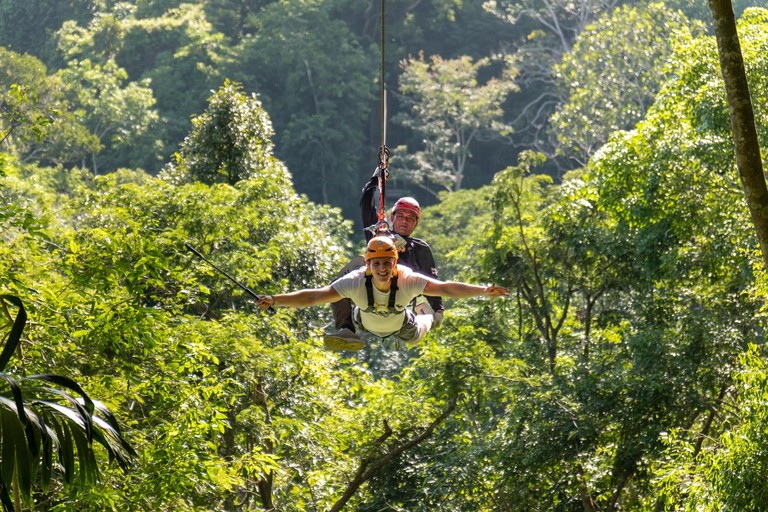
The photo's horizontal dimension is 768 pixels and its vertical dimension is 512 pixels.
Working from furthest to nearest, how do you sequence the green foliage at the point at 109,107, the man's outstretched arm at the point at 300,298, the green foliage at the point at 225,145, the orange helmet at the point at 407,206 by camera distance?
the green foliage at the point at 109,107
the green foliage at the point at 225,145
the orange helmet at the point at 407,206
the man's outstretched arm at the point at 300,298

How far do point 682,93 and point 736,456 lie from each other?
7183 mm

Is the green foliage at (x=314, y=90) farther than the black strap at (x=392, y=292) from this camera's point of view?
Yes

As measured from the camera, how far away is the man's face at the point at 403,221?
785 cm

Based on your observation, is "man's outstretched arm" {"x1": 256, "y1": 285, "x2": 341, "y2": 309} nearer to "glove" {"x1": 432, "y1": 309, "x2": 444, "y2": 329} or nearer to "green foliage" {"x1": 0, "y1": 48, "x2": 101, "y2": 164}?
"glove" {"x1": 432, "y1": 309, "x2": 444, "y2": 329}

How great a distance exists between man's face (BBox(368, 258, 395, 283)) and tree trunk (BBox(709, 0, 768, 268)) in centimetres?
220

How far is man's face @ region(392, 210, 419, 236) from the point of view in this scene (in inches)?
309

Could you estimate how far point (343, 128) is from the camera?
45000 millimetres

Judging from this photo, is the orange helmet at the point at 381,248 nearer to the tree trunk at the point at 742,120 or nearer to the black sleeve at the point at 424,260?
the black sleeve at the point at 424,260

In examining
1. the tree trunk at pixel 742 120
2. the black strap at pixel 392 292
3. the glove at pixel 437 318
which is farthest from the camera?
the glove at pixel 437 318

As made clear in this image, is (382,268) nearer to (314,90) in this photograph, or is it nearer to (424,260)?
(424,260)

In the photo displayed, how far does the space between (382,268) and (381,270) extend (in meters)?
0.01

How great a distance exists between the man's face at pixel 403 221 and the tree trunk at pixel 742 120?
3.33 meters

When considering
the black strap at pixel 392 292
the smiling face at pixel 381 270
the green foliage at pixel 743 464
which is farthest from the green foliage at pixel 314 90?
the smiling face at pixel 381 270

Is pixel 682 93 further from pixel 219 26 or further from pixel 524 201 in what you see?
pixel 219 26
